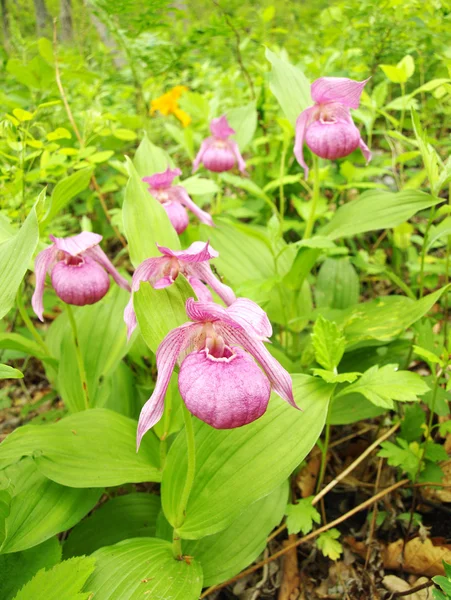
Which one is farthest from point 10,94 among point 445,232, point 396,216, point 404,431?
point 404,431

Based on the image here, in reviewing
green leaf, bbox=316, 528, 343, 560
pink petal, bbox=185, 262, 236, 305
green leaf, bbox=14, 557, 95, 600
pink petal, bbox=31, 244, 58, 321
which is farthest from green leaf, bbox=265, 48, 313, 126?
green leaf, bbox=14, 557, 95, 600

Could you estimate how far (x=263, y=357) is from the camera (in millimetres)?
1071

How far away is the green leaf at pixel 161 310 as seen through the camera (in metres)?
1.12

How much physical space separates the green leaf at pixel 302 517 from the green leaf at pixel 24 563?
77 centimetres

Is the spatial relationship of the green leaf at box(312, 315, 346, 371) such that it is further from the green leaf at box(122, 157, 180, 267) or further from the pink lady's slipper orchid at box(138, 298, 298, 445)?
the green leaf at box(122, 157, 180, 267)

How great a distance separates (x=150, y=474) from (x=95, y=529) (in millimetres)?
346

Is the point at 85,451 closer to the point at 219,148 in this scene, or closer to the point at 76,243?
the point at 76,243

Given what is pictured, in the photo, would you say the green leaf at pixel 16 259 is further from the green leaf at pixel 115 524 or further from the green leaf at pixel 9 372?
the green leaf at pixel 115 524

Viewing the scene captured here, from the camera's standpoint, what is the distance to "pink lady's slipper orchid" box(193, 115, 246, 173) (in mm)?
2414

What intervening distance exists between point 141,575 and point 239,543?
367mm

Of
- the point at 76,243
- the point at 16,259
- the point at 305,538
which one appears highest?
the point at 16,259

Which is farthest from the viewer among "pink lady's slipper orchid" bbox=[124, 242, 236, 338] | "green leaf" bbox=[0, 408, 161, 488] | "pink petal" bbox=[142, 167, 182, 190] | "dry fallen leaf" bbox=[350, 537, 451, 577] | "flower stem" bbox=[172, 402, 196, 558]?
"pink petal" bbox=[142, 167, 182, 190]

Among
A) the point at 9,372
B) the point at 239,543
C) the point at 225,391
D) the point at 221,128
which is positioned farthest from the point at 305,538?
the point at 221,128

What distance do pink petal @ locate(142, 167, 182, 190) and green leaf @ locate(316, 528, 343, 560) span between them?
5.20 feet
